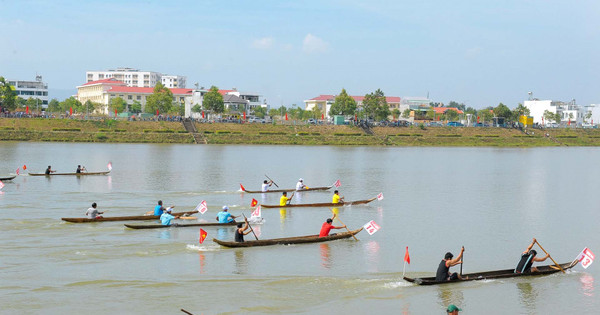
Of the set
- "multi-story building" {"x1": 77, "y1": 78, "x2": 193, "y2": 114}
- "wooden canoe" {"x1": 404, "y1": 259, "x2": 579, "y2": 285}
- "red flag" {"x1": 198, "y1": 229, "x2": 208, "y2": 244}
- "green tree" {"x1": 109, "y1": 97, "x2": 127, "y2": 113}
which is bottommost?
"wooden canoe" {"x1": 404, "y1": 259, "x2": 579, "y2": 285}

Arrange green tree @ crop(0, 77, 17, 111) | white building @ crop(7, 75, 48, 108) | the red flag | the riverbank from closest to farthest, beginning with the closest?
the red flag
the riverbank
green tree @ crop(0, 77, 17, 111)
white building @ crop(7, 75, 48, 108)

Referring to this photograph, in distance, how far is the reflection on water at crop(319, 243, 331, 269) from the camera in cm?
2517

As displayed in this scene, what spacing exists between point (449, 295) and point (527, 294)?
114 inches

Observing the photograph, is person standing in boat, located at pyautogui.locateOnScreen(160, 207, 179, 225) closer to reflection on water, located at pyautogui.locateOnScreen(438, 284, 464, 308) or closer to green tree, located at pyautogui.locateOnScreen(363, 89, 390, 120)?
reflection on water, located at pyautogui.locateOnScreen(438, 284, 464, 308)

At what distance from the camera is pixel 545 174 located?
65.1m

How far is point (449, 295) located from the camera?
70.7ft

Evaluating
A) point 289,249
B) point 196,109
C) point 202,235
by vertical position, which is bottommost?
point 289,249

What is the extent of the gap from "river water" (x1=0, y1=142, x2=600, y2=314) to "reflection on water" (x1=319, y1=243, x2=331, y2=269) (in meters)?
0.08

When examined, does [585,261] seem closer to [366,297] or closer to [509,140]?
[366,297]

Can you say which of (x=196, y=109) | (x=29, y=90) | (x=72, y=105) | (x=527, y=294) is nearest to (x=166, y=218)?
(x=527, y=294)

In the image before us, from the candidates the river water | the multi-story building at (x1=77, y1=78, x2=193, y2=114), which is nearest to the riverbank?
the river water

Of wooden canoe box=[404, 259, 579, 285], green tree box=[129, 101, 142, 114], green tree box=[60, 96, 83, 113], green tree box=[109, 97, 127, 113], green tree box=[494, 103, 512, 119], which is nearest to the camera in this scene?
wooden canoe box=[404, 259, 579, 285]

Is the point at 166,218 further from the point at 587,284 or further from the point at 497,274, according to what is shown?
the point at 587,284

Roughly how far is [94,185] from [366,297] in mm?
32224
